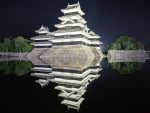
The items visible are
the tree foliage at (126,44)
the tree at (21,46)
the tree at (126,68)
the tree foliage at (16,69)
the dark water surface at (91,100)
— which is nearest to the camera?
the dark water surface at (91,100)

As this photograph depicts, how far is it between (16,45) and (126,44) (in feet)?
70.6

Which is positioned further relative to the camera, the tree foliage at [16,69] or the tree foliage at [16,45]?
the tree foliage at [16,45]

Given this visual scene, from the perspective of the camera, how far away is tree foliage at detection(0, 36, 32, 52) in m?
40.6

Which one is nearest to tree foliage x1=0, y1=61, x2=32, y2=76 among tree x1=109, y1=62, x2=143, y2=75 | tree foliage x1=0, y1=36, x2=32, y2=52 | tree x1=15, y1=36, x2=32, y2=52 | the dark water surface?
the dark water surface

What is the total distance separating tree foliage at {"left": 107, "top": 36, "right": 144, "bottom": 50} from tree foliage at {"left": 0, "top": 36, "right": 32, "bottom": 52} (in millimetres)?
16833

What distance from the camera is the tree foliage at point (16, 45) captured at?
4059cm

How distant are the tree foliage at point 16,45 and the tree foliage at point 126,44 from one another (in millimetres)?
16833

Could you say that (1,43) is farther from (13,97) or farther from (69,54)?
(13,97)

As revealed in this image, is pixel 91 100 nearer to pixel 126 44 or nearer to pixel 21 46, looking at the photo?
pixel 126 44

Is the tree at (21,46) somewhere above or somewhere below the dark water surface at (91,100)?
above

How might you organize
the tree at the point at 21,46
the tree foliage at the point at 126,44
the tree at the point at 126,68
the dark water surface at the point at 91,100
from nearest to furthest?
the dark water surface at the point at 91,100 < the tree at the point at 126,68 < the tree foliage at the point at 126,44 < the tree at the point at 21,46

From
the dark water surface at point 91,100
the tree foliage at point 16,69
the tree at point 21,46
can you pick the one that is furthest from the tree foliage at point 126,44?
the dark water surface at point 91,100

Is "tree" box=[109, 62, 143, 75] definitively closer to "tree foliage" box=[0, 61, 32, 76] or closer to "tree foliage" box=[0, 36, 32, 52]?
"tree foliage" box=[0, 61, 32, 76]

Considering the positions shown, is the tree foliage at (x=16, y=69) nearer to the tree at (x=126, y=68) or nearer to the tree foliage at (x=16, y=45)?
the tree at (x=126, y=68)
